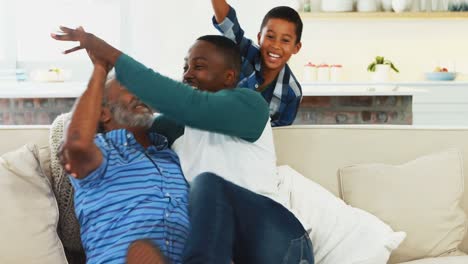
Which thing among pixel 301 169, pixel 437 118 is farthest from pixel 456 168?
pixel 437 118

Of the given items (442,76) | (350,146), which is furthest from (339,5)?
(350,146)

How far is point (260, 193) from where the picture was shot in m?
1.86

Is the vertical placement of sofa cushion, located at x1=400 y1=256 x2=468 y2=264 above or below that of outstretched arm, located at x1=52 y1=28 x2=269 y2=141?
Answer: below

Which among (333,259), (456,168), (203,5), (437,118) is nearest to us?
(333,259)

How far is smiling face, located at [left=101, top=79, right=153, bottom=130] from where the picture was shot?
1.87 m

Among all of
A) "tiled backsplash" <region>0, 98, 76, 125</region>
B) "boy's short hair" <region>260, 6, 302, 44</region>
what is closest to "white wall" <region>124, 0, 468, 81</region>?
"tiled backsplash" <region>0, 98, 76, 125</region>

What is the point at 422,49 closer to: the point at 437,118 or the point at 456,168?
the point at 437,118

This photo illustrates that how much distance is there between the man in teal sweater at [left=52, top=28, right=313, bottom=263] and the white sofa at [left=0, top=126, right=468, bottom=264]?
1.42 feet

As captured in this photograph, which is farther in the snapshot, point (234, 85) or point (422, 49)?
point (422, 49)

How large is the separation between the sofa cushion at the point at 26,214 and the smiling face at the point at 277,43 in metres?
0.84

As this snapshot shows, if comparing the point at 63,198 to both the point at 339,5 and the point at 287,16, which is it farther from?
the point at 339,5

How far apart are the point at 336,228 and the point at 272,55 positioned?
2.06 feet

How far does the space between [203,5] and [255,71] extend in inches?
173

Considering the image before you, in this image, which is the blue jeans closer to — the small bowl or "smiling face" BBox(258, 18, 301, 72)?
"smiling face" BBox(258, 18, 301, 72)
